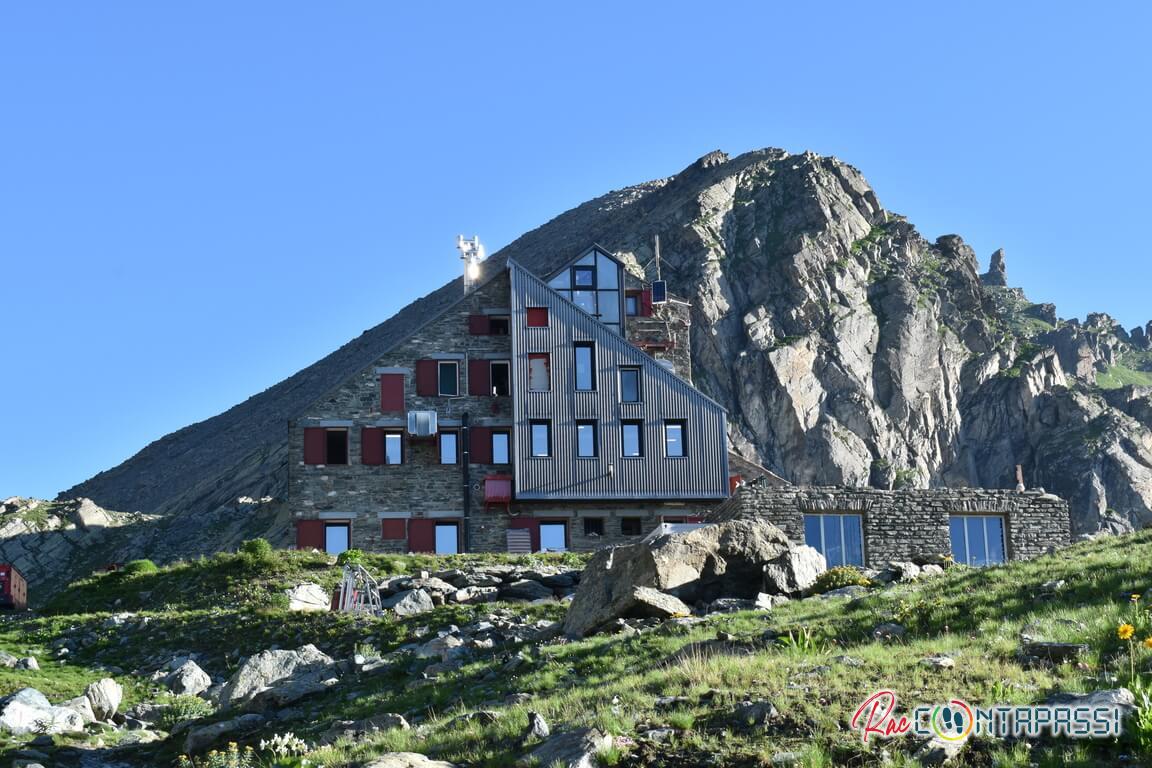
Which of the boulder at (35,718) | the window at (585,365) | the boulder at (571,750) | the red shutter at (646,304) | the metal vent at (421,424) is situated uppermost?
the red shutter at (646,304)

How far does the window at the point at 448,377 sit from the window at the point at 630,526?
9316mm

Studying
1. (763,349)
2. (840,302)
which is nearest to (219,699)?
(763,349)

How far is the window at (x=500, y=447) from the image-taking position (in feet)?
198

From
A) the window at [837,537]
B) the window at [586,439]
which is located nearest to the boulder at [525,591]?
the window at [837,537]

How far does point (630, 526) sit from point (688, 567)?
29.3m

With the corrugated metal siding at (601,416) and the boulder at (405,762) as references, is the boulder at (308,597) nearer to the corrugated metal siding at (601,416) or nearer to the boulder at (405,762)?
the corrugated metal siding at (601,416)

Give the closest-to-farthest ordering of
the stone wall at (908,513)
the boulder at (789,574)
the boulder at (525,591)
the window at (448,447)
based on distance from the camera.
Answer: the boulder at (789,574)
the boulder at (525,591)
the stone wall at (908,513)
the window at (448,447)

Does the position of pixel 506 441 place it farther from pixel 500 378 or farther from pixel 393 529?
pixel 393 529

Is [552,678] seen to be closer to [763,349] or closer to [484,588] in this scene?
[484,588]

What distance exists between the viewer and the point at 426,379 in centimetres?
6038

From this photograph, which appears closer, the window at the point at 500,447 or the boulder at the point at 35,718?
the boulder at the point at 35,718

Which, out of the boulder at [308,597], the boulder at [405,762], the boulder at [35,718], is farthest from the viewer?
the boulder at [308,597]

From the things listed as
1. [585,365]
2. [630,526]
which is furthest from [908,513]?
[585,365]

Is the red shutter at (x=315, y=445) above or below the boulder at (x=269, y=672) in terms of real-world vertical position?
above
